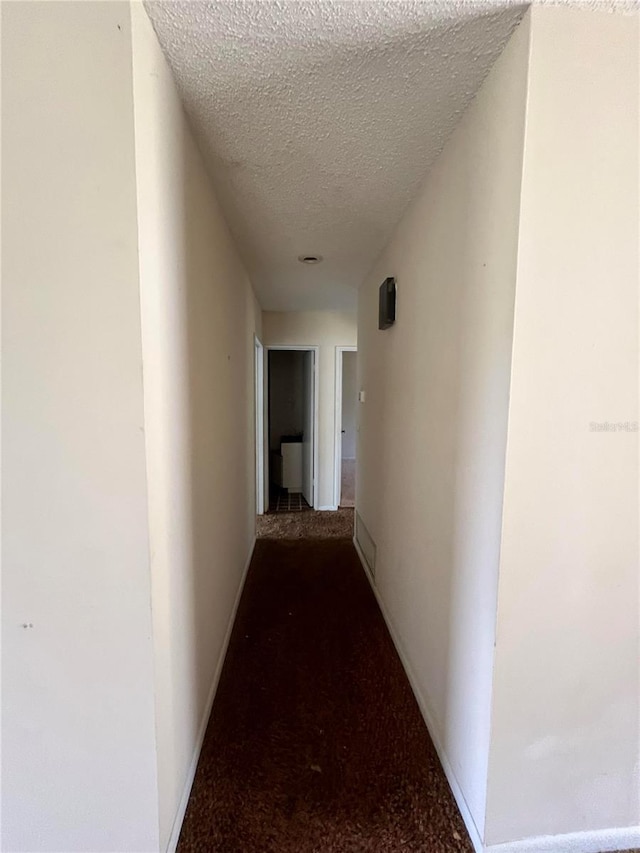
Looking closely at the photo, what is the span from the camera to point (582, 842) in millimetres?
1210

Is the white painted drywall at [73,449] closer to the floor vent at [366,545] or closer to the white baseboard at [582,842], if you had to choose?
the white baseboard at [582,842]

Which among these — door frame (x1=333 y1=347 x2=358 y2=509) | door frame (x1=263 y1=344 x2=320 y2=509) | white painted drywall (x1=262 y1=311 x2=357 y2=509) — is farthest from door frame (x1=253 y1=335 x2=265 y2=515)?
door frame (x1=333 y1=347 x2=358 y2=509)

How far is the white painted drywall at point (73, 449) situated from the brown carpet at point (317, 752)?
375 millimetres

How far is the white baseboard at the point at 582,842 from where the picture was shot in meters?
1.19

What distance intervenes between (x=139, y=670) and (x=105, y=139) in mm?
1284

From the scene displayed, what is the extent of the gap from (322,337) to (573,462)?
12.0 feet

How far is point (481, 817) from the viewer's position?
1.18 meters

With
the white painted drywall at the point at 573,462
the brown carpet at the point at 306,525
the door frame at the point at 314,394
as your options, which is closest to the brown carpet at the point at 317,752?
the white painted drywall at the point at 573,462

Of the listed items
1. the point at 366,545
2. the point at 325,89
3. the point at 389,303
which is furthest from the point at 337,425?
the point at 325,89

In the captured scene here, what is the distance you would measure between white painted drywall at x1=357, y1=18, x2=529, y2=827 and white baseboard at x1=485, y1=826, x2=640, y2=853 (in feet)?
0.48

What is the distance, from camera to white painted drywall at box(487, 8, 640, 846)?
0.98 metres

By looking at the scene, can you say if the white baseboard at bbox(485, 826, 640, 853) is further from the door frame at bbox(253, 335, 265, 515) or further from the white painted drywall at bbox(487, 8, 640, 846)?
the door frame at bbox(253, 335, 265, 515)

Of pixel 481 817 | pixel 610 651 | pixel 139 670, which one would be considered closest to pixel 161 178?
pixel 139 670

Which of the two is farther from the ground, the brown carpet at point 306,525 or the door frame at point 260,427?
the door frame at point 260,427
